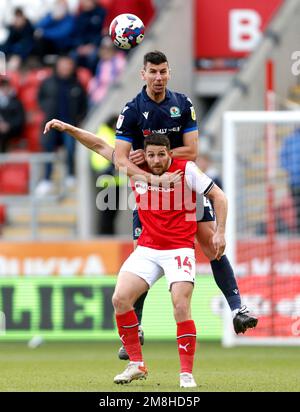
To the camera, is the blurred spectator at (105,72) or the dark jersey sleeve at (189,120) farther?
the blurred spectator at (105,72)

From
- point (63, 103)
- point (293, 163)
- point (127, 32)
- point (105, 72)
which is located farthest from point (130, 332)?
Result: point (105, 72)

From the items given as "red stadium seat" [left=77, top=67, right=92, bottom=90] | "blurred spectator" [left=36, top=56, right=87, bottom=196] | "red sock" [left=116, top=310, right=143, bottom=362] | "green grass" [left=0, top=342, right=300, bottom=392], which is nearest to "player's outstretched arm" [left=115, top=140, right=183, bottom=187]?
"red sock" [left=116, top=310, right=143, bottom=362]

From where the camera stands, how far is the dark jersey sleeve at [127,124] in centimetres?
1116

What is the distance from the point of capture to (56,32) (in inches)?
879

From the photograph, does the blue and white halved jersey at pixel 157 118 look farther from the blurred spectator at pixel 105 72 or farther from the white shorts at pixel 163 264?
the blurred spectator at pixel 105 72

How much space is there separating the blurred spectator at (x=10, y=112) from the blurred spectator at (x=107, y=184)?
170cm

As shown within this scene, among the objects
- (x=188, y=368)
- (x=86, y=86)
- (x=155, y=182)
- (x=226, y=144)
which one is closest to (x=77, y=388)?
(x=188, y=368)

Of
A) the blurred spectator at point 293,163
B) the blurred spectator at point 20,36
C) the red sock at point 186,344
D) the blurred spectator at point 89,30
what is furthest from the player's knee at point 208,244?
the blurred spectator at point 20,36

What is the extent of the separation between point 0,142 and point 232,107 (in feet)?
13.5

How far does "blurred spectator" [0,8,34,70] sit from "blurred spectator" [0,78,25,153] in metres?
1.29

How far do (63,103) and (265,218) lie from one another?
4959mm

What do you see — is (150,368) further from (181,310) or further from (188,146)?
(188,146)

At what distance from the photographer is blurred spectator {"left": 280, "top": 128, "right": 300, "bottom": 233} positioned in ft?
55.9
